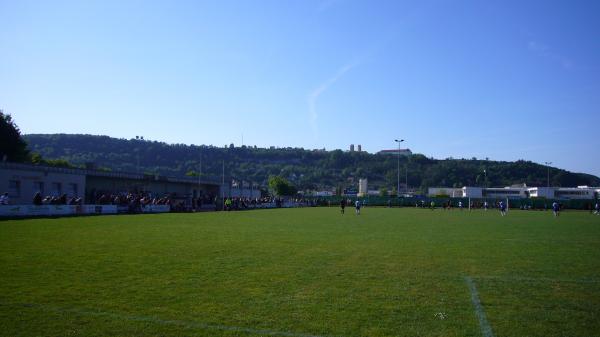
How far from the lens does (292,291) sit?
330 inches

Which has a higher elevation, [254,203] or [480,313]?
[254,203]

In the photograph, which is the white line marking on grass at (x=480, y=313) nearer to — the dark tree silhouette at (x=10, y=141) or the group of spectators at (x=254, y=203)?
the group of spectators at (x=254, y=203)

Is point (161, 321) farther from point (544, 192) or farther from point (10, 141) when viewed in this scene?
point (544, 192)

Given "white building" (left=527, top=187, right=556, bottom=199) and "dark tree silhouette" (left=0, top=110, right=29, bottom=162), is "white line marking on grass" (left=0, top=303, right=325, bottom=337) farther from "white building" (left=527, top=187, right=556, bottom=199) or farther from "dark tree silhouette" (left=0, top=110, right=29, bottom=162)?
"white building" (left=527, top=187, right=556, bottom=199)

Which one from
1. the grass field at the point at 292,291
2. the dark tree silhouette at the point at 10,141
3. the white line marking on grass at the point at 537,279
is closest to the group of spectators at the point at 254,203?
the dark tree silhouette at the point at 10,141

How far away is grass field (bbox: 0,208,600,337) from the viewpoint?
632 centimetres

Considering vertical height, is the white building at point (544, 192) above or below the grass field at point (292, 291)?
above

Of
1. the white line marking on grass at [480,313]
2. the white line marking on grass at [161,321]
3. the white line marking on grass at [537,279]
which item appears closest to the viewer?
the white line marking on grass at [161,321]

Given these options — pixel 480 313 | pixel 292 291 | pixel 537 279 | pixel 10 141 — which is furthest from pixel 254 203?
pixel 480 313

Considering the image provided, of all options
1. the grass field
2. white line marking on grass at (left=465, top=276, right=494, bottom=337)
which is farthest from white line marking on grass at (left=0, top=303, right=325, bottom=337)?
white line marking on grass at (left=465, top=276, right=494, bottom=337)

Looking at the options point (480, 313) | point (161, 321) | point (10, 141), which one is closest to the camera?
point (161, 321)

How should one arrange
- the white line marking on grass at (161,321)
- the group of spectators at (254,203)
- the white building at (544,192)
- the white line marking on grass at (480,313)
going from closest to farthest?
the white line marking on grass at (161,321)
the white line marking on grass at (480,313)
the group of spectators at (254,203)
the white building at (544,192)

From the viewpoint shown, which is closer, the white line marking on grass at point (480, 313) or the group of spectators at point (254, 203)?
the white line marking on grass at point (480, 313)

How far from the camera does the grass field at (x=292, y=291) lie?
6.32 metres
